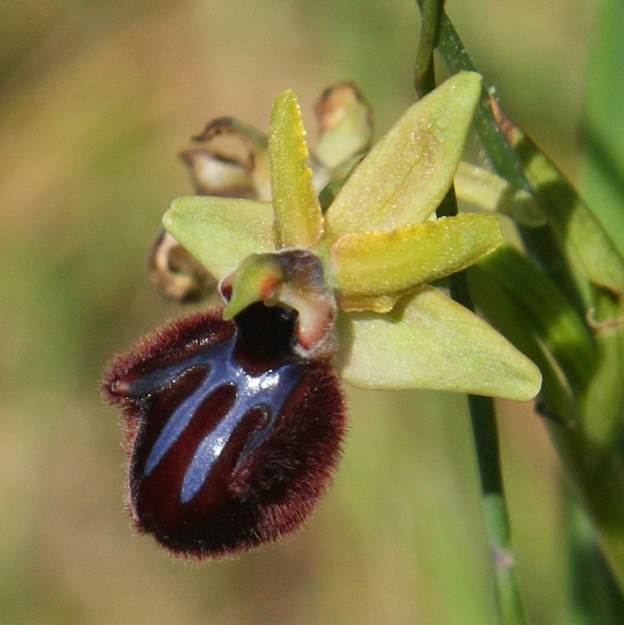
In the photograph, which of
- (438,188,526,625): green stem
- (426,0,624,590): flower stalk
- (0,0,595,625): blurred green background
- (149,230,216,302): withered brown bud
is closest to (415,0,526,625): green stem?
(438,188,526,625): green stem

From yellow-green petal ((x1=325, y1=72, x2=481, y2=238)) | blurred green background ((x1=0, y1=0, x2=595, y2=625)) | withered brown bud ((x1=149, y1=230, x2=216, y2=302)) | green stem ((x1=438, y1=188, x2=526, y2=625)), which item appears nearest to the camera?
yellow-green petal ((x1=325, y1=72, x2=481, y2=238))

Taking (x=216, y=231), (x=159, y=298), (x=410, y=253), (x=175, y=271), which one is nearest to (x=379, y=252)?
(x=410, y=253)

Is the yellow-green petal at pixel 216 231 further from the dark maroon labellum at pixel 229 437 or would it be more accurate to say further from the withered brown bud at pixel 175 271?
the withered brown bud at pixel 175 271

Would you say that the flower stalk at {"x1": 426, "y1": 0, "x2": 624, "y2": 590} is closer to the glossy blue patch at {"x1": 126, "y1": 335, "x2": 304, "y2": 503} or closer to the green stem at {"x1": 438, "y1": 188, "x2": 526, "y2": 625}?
the green stem at {"x1": 438, "y1": 188, "x2": 526, "y2": 625}

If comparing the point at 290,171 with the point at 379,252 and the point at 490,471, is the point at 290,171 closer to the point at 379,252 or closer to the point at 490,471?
the point at 379,252

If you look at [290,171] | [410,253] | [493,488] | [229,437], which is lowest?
[493,488]

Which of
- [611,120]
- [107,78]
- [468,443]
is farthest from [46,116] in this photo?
[611,120]

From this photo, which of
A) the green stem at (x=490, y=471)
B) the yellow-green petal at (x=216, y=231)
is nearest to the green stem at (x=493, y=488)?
the green stem at (x=490, y=471)
